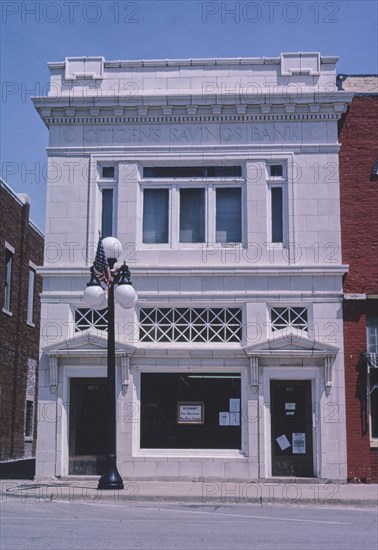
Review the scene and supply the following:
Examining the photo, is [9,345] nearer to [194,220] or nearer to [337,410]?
[194,220]

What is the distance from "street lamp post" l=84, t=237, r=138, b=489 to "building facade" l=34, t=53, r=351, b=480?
2276 millimetres

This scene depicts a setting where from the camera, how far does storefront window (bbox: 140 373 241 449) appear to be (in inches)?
738

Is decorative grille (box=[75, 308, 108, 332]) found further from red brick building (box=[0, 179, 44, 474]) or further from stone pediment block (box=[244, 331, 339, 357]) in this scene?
red brick building (box=[0, 179, 44, 474])

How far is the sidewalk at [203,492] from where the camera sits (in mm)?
15477

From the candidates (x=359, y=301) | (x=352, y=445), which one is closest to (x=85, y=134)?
(x=359, y=301)

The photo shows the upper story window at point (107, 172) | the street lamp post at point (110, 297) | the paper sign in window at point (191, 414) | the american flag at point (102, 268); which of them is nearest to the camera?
the street lamp post at point (110, 297)

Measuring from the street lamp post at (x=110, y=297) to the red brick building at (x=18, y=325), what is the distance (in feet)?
28.7

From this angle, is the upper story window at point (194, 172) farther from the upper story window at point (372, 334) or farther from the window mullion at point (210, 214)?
the upper story window at point (372, 334)

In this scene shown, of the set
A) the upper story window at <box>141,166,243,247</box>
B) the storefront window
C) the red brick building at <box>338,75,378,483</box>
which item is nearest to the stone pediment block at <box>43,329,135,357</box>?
the storefront window

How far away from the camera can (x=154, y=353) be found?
1883 centimetres

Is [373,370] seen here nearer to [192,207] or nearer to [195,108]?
[192,207]

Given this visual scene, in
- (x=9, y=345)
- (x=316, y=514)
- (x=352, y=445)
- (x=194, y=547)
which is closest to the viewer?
(x=194, y=547)

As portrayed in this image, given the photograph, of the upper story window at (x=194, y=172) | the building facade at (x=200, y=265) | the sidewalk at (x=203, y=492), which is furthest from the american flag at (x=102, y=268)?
the sidewalk at (x=203, y=492)

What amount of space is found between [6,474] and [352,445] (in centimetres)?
847
